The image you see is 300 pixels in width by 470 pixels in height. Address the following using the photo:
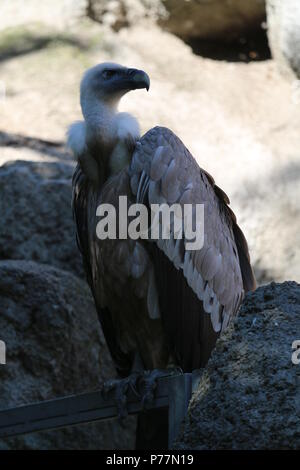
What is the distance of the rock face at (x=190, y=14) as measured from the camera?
387 inches

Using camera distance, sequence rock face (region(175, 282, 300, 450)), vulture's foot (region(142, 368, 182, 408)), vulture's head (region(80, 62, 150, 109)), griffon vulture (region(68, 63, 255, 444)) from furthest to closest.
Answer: vulture's head (region(80, 62, 150, 109))
griffon vulture (region(68, 63, 255, 444))
vulture's foot (region(142, 368, 182, 408))
rock face (region(175, 282, 300, 450))

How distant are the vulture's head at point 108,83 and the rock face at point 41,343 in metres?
1.26

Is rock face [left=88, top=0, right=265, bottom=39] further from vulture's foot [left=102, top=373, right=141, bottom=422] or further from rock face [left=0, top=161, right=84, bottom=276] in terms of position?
vulture's foot [left=102, top=373, right=141, bottom=422]

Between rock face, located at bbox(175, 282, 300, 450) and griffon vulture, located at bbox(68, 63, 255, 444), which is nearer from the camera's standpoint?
rock face, located at bbox(175, 282, 300, 450)

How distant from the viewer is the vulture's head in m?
5.04

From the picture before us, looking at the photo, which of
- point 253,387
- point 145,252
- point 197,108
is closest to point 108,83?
Answer: point 145,252

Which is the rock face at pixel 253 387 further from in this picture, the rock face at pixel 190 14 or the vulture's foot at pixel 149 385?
the rock face at pixel 190 14

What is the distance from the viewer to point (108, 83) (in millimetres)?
5043

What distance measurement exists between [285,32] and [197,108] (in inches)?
46.3

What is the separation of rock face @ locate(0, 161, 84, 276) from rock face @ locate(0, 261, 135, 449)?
25.4 inches

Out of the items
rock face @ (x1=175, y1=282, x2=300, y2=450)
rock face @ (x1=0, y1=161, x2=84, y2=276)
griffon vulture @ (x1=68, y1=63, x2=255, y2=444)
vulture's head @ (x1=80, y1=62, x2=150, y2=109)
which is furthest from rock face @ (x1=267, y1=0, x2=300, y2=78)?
rock face @ (x1=175, y1=282, x2=300, y2=450)
